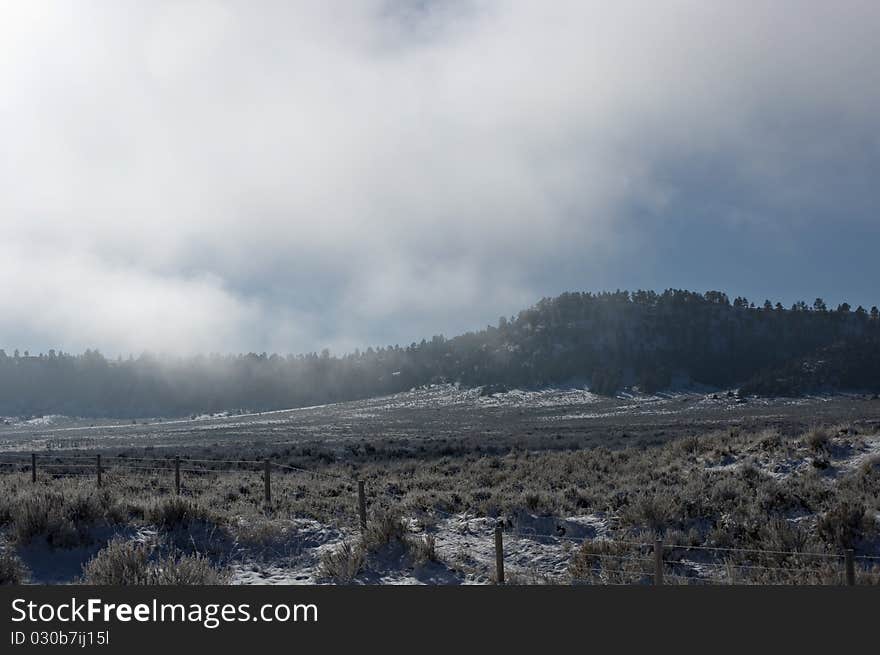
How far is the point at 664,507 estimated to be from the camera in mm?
16297

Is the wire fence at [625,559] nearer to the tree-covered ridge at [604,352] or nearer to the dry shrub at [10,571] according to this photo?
the dry shrub at [10,571]

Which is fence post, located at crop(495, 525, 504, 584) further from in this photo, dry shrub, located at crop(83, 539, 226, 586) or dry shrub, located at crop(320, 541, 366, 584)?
dry shrub, located at crop(83, 539, 226, 586)

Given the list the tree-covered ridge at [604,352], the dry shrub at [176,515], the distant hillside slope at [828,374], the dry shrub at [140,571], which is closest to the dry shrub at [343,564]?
the dry shrub at [140,571]

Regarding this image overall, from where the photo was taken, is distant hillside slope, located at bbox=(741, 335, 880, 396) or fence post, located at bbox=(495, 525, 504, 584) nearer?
fence post, located at bbox=(495, 525, 504, 584)

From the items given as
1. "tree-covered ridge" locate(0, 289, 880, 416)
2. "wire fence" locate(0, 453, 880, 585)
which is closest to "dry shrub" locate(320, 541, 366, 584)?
"wire fence" locate(0, 453, 880, 585)

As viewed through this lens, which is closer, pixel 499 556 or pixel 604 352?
pixel 499 556

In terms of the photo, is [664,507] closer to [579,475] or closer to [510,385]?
[579,475]

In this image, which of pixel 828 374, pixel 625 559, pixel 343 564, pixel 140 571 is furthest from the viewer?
pixel 828 374


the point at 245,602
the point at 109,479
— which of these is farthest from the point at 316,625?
the point at 109,479

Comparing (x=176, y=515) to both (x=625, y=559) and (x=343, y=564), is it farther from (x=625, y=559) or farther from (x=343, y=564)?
(x=625, y=559)

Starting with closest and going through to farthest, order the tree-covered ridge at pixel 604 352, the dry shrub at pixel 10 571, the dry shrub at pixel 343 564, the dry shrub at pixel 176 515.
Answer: the dry shrub at pixel 10 571
the dry shrub at pixel 343 564
the dry shrub at pixel 176 515
the tree-covered ridge at pixel 604 352

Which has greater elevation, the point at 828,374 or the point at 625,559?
the point at 828,374

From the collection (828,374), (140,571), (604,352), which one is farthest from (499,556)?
(604,352)

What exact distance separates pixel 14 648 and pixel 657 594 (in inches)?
299
